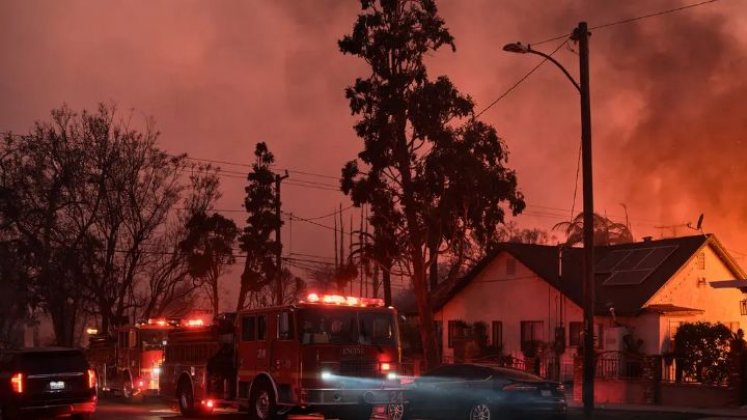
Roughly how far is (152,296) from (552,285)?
58.5 ft

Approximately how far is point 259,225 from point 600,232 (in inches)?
808

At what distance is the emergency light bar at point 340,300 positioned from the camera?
1792cm

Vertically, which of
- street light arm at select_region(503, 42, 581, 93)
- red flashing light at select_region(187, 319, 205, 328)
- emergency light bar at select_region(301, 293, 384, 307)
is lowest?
red flashing light at select_region(187, 319, 205, 328)

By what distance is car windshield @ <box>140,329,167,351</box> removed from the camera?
2653 centimetres

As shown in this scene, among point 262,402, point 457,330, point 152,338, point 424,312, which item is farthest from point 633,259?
point 262,402

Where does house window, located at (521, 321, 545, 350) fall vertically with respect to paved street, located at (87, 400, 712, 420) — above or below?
above

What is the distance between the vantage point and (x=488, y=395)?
17.6 meters

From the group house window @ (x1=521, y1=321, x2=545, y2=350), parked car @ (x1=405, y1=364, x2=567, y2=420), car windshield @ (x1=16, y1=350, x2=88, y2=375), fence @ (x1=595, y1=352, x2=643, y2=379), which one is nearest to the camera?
parked car @ (x1=405, y1=364, x2=567, y2=420)

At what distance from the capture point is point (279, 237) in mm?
41562

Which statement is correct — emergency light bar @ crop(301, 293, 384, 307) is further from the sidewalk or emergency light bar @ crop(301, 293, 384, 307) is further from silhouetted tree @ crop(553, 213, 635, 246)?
silhouetted tree @ crop(553, 213, 635, 246)

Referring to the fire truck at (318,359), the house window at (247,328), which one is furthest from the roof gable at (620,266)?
the house window at (247,328)

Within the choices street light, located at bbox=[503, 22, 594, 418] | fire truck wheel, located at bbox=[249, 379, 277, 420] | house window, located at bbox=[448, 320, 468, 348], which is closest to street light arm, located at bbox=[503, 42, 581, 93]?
street light, located at bbox=[503, 22, 594, 418]

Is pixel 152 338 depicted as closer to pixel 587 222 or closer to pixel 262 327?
pixel 262 327

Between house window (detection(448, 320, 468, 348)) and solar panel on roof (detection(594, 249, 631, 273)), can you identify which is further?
house window (detection(448, 320, 468, 348))
